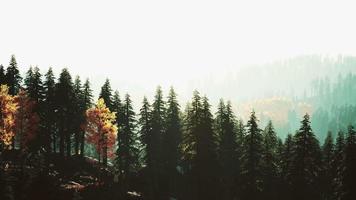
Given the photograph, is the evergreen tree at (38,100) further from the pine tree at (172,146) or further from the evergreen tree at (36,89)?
the pine tree at (172,146)

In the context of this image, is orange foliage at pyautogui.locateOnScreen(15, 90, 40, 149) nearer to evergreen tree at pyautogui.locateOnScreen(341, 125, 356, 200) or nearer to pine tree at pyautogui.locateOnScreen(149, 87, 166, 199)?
pine tree at pyautogui.locateOnScreen(149, 87, 166, 199)

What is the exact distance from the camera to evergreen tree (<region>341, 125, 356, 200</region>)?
49.7 meters

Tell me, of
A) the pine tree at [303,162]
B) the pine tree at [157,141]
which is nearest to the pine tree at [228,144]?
the pine tree at [157,141]

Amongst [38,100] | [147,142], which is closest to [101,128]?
[147,142]

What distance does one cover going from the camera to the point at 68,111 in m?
72.8

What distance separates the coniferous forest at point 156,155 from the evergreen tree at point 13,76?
8.4 inches

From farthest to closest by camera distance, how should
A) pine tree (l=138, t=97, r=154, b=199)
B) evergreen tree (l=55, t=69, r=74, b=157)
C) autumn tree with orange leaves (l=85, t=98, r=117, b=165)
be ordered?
evergreen tree (l=55, t=69, r=74, b=157)
pine tree (l=138, t=97, r=154, b=199)
autumn tree with orange leaves (l=85, t=98, r=117, b=165)

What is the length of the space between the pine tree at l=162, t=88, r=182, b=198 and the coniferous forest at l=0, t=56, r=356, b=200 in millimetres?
154

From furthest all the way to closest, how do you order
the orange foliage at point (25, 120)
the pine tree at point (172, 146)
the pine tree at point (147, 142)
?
the pine tree at point (172, 146), the pine tree at point (147, 142), the orange foliage at point (25, 120)

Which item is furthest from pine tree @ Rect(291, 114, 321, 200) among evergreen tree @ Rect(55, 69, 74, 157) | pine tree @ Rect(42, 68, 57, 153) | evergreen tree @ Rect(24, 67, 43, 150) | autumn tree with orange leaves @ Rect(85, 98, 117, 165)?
evergreen tree @ Rect(24, 67, 43, 150)

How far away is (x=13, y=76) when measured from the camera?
76.8m

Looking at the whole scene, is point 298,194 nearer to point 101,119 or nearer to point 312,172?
point 312,172

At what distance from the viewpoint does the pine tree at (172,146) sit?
68.8m

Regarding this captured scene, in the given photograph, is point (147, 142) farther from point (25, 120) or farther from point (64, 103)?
point (25, 120)
